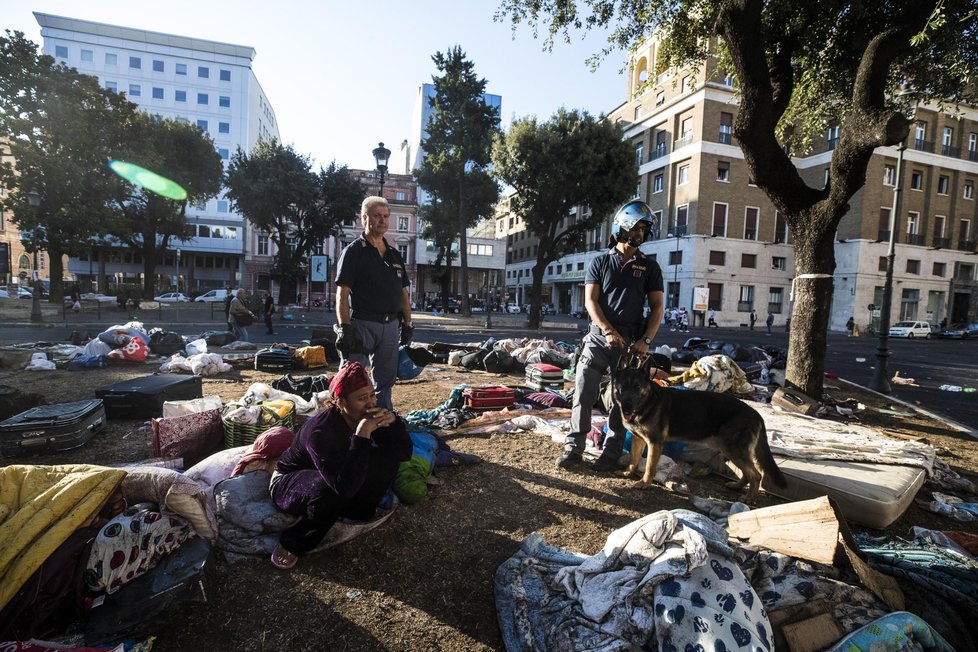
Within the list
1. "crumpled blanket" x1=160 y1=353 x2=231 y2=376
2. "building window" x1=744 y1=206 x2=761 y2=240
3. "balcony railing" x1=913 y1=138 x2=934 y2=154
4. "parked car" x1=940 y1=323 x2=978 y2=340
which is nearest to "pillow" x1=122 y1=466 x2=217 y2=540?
"crumpled blanket" x1=160 y1=353 x2=231 y2=376

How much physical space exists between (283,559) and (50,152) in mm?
28434

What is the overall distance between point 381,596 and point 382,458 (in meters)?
0.71

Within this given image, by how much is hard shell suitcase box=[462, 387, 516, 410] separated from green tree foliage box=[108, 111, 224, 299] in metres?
28.4

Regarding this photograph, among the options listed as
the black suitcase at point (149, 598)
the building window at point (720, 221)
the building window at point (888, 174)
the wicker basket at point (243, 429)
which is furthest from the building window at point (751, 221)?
the black suitcase at point (149, 598)

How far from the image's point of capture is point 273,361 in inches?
345

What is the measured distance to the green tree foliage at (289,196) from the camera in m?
29.2

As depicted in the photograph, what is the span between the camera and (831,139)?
106 ft

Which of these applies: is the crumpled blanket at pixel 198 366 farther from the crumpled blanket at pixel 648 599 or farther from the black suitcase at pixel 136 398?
the crumpled blanket at pixel 648 599

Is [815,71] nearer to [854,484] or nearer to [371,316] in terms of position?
[854,484]

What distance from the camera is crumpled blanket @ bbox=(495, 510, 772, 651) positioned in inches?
70.9

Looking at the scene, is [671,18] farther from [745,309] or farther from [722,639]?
[745,309]

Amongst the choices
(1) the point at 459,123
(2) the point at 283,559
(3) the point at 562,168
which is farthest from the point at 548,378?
(1) the point at 459,123


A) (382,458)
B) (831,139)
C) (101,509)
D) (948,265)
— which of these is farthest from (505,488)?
(948,265)

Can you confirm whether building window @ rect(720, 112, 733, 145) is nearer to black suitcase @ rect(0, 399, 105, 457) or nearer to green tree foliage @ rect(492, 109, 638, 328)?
green tree foliage @ rect(492, 109, 638, 328)
